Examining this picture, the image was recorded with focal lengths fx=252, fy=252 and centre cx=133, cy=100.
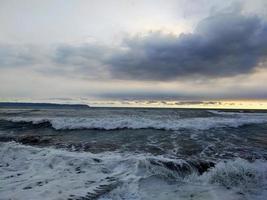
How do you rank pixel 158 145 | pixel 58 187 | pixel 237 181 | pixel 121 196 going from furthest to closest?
pixel 158 145 < pixel 237 181 < pixel 58 187 < pixel 121 196

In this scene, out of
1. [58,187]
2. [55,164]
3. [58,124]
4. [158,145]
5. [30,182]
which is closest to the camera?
[58,187]

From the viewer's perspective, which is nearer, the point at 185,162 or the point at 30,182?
the point at 30,182

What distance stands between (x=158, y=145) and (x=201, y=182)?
517 centimetres

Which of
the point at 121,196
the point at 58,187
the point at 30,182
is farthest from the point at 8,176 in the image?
the point at 121,196

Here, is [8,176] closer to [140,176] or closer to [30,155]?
[30,155]

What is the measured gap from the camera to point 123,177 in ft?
20.7

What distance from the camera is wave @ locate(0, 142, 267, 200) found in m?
5.21

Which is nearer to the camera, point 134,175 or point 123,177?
point 123,177

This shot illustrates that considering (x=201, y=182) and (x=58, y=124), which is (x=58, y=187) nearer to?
(x=201, y=182)

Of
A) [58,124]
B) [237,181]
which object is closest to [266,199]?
[237,181]

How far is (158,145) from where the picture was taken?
11344 mm

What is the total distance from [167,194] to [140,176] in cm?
130

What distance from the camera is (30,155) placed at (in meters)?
8.82

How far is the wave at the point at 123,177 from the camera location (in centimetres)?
521
